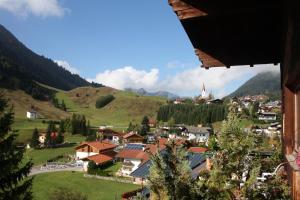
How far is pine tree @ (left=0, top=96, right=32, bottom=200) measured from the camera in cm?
1796

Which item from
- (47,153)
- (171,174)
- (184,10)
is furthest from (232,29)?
(47,153)

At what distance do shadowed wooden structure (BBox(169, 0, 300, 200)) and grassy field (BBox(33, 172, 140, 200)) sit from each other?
135ft

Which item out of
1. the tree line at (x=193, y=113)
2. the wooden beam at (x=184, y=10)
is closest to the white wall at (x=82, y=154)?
the tree line at (x=193, y=113)

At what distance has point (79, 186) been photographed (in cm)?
5222

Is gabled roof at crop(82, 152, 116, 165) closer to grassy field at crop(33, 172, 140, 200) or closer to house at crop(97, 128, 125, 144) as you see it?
grassy field at crop(33, 172, 140, 200)

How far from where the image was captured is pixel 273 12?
137 inches

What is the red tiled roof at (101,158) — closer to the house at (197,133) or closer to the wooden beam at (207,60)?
the house at (197,133)

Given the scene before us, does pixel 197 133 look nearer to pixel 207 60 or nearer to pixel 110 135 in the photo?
pixel 110 135

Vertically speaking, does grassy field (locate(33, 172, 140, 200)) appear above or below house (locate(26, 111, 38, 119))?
below

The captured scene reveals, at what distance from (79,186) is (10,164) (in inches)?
1381

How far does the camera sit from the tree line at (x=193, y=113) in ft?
453

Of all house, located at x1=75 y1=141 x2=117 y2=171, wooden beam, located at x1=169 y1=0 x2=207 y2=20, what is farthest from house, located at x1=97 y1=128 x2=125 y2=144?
wooden beam, located at x1=169 y1=0 x2=207 y2=20

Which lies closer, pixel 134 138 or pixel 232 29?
pixel 232 29

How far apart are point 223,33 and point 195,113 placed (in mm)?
142904
